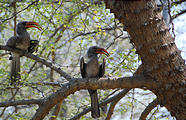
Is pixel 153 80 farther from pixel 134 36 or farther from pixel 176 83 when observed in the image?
pixel 134 36

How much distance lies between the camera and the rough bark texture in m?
2.10

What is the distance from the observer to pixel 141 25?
6.97 ft

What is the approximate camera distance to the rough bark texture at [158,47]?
6.90 feet

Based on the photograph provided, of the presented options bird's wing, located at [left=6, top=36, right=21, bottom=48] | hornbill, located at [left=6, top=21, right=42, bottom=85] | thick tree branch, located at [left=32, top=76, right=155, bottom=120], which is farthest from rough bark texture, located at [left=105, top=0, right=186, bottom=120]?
A: bird's wing, located at [left=6, top=36, right=21, bottom=48]

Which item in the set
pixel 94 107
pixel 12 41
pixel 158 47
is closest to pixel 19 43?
pixel 12 41

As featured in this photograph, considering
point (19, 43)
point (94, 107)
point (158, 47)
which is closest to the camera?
point (158, 47)

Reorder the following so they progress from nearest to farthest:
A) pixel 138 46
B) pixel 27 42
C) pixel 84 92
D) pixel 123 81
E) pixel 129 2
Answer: pixel 129 2 < pixel 138 46 < pixel 123 81 < pixel 27 42 < pixel 84 92

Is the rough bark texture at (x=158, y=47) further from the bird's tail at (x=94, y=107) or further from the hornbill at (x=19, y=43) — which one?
the hornbill at (x=19, y=43)

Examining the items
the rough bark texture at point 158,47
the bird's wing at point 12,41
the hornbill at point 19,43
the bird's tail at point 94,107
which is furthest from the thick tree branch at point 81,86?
the bird's wing at point 12,41

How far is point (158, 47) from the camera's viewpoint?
214cm

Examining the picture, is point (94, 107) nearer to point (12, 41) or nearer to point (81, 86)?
point (81, 86)

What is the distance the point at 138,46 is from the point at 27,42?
3978mm

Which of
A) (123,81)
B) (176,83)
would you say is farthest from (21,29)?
(176,83)

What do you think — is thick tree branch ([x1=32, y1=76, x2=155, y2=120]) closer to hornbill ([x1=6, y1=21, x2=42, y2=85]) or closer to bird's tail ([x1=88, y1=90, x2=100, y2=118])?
bird's tail ([x1=88, y1=90, x2=100, y2=118])
